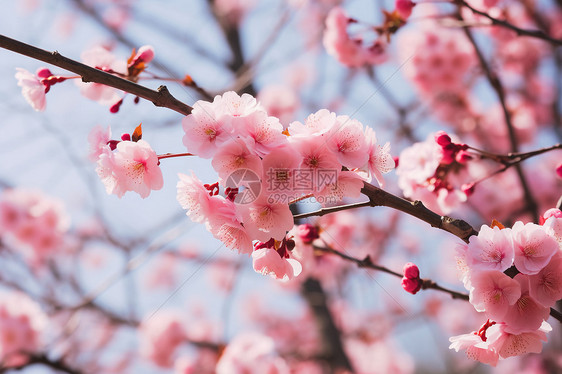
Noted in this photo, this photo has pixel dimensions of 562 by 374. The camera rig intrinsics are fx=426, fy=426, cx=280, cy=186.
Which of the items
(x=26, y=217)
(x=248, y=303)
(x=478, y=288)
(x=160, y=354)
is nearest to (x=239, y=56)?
(x=26, y=217)

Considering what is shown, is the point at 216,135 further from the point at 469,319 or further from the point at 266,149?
the point at 469,319

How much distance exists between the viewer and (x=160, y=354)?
4.36 m

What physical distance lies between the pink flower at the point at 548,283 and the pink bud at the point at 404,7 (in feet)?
4.47

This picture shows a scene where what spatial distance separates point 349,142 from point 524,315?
22.8 inches

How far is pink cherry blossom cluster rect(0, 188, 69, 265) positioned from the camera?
3.95m

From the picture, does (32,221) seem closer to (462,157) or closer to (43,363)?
(43,363)

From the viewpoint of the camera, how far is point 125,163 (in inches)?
43.3

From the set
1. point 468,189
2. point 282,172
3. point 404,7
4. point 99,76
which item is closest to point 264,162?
point 282,172

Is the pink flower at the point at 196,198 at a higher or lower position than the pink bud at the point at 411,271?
lower

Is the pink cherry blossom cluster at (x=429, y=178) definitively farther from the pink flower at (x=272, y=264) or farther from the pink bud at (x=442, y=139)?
the pink flower at (x=272, y=264)

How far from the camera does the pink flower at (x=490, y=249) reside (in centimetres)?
97

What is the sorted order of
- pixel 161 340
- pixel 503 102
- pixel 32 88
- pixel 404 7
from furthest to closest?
pixel 161 340, pixel 503 102, pixel 404 7, pixel 32 88

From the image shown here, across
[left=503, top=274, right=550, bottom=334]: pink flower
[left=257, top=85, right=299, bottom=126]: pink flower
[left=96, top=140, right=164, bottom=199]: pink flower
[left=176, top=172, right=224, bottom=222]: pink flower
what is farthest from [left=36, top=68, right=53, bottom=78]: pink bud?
[left=257, top=85, right=299, bottom=126]: pink flower

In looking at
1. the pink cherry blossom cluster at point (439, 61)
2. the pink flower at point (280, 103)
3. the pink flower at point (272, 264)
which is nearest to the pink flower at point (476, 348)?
the pink flower at point (272, 264)
